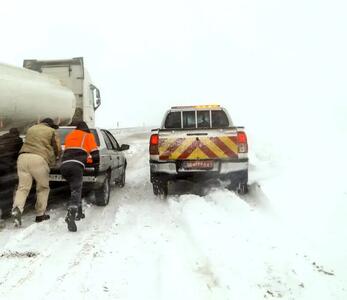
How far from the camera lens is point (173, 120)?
10.0 m

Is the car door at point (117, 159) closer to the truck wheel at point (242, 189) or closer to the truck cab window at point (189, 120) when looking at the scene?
the truck cab window at point (189, 120)

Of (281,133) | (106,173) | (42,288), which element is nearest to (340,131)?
(281,133)

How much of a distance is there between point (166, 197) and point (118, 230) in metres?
2.85

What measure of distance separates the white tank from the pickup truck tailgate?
114 inches

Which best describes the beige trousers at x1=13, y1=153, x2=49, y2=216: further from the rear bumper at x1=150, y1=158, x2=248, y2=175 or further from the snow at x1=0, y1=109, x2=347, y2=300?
the rear bumper at x1=150, y1=158, x2=248, y2=175

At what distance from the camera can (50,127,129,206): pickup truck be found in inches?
322

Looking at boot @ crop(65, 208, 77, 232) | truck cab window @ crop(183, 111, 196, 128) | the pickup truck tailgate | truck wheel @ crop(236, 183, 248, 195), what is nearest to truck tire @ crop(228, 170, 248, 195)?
truck wheel @ crop(236, 183, 248, 195)

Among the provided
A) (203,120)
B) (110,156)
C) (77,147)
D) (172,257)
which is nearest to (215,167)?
(203,120)

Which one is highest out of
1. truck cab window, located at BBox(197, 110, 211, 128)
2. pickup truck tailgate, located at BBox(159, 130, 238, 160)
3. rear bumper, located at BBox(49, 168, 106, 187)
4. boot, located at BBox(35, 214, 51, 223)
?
truck cab window, located at BBox(197, 110, 211, 128)

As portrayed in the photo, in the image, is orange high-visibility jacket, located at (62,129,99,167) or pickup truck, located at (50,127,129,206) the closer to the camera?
orange high-visibility jacket, located at (62,129,99,167)

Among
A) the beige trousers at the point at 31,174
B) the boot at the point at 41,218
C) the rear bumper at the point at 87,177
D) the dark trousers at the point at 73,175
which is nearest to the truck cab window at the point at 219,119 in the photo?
the rear bumper at the point at 87,177

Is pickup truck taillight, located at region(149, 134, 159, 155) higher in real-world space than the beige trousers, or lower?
higher

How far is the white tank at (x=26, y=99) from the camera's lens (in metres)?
8.02

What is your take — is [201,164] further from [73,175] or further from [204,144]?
[73,175]
